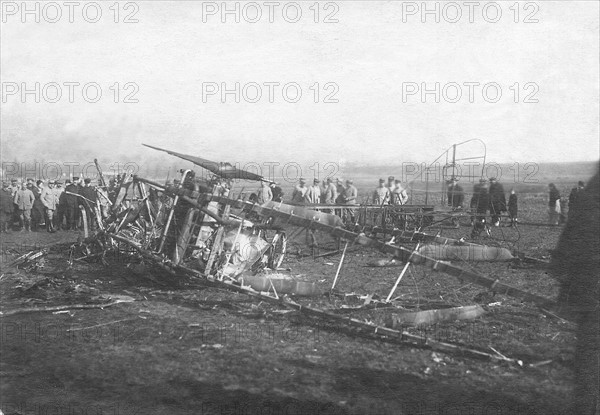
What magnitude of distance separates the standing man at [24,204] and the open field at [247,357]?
1023 cm

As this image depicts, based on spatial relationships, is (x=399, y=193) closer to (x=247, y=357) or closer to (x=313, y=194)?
(x=313, y=194)

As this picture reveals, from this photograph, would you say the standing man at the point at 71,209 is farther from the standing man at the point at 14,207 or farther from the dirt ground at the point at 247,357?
the dirt ground at the point at 247,357

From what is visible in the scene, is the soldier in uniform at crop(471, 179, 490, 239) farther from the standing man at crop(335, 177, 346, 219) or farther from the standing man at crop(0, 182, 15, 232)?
the standing man at crop(0, 182, 15, 232)

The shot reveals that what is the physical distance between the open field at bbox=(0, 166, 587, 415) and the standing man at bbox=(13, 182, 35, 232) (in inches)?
403

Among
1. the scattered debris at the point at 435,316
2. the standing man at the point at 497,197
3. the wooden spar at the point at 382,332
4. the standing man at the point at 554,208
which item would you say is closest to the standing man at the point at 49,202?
the wooden spar at the point at 382,332

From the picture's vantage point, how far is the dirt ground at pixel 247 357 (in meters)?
4.77

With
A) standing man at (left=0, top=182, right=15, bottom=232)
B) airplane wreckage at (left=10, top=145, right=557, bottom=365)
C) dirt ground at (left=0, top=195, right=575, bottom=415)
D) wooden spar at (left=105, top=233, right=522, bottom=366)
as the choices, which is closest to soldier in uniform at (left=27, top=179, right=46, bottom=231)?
standing man at (left=0, top=182, right=15, bottom=232)

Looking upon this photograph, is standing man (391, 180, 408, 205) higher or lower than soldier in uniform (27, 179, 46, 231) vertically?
higher

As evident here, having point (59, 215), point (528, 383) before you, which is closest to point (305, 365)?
point (528, 383)

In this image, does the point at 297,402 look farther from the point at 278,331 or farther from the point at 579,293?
the point at 579,293

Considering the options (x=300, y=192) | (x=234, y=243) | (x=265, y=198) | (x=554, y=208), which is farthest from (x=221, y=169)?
(x=554, y=208)

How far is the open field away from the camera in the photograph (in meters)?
4.77

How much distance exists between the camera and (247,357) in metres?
5.81

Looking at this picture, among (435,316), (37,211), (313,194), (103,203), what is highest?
(313,194)
